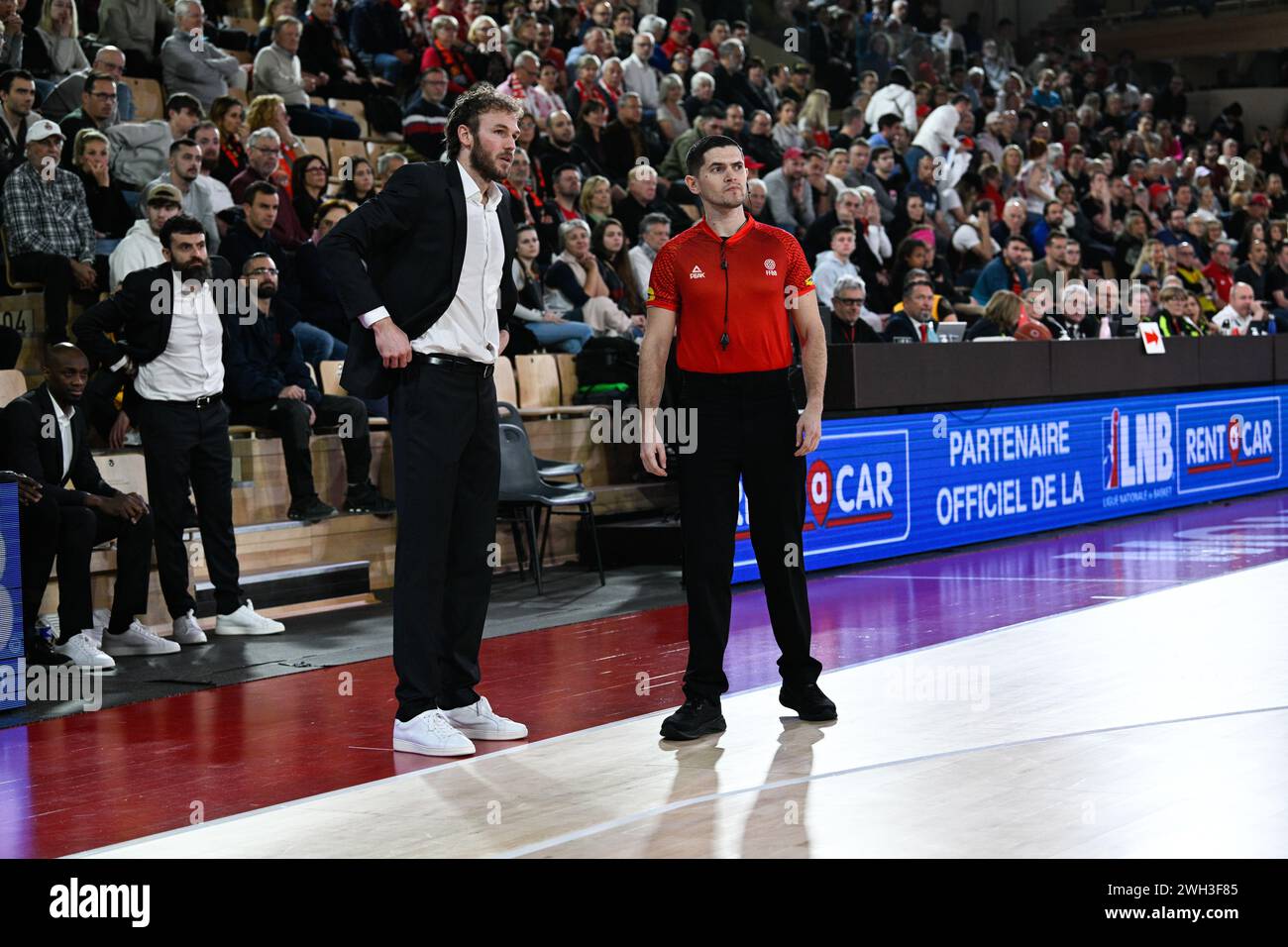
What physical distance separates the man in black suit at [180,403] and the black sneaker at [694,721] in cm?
331

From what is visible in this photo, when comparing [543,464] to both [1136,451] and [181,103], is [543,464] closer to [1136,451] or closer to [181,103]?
[181,103]

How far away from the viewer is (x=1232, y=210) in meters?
20.5

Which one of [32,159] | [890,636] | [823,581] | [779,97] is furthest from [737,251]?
[779,97]

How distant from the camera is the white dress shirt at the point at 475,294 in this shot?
5219mm

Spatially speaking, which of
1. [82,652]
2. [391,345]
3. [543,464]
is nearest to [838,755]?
[391,345]

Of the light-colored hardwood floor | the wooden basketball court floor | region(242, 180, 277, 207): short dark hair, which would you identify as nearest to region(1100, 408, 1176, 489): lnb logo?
the wooden basketball court floor

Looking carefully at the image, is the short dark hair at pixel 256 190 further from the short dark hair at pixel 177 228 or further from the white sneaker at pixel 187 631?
the white sneaker at pixel 187 631

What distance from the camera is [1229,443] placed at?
14078 mm

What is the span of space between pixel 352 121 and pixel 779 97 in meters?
6.87

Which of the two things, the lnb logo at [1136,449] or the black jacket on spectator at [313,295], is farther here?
the lnb logo at [1136,449]

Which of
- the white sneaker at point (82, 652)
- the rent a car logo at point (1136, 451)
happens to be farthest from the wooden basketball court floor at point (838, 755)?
the rent a car logo at point (1136, 451)
